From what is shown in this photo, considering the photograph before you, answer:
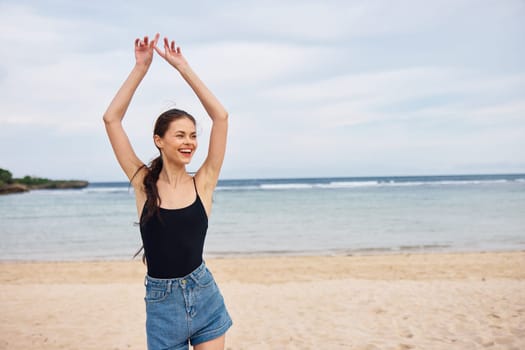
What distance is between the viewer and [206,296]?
7.35ft

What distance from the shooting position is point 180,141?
2.31 meters

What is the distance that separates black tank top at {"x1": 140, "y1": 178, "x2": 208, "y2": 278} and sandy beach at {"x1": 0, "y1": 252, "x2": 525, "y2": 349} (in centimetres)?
362

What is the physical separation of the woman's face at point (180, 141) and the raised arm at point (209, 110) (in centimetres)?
14

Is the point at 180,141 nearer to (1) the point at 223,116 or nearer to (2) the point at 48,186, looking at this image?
(1) the point at 223,116

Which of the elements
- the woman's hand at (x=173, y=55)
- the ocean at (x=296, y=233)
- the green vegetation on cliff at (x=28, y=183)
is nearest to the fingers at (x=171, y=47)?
the woman's hand at (x=173, y=55)

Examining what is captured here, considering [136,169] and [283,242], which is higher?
[136,169]

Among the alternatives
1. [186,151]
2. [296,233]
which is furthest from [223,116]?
[296,233]

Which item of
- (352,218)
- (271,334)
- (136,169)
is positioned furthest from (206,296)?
(352,218)

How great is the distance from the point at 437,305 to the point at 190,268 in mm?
5753

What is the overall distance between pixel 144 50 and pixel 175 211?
0.92 m

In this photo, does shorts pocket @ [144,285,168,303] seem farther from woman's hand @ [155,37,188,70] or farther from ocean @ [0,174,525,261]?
ocean @ [0,174,525,261]

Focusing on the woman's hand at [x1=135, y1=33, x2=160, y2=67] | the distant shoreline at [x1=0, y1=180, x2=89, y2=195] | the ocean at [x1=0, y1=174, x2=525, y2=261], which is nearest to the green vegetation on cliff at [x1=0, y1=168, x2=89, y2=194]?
the distant shoreline at [x1=0, y1=180, x2=89, y2=195]

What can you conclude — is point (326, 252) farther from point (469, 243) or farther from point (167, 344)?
point (167, 344)

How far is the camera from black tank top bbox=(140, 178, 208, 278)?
220 cm
